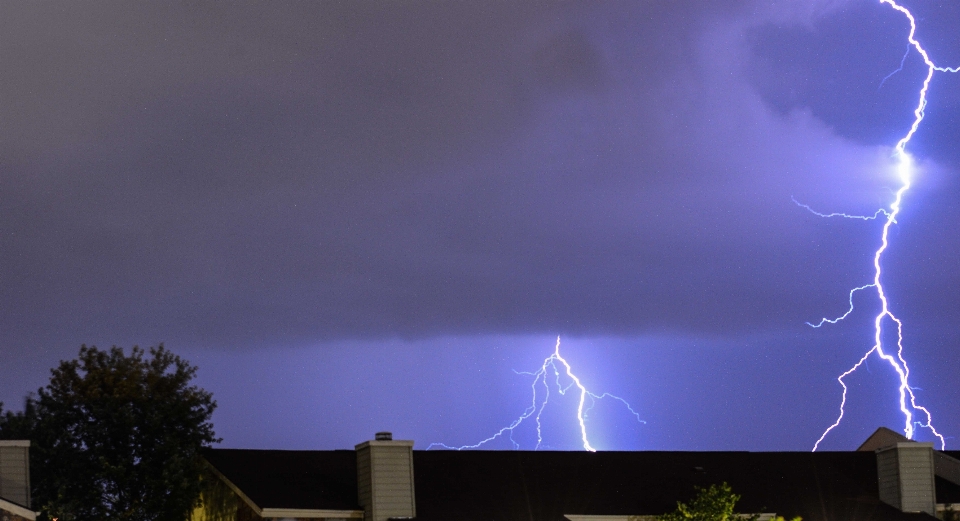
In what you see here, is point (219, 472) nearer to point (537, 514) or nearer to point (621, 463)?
point (537, 514)

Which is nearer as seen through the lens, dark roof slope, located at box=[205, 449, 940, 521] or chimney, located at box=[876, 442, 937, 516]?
dark roof slope, located at box=[205, 449, 940, 521]


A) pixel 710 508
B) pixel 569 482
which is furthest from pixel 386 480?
pixel 710 508

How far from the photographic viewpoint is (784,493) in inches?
1281

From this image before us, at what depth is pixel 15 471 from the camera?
27531 mm

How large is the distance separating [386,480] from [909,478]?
42.2 feet

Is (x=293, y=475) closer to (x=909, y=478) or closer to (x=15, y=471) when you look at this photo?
(x=15, y=471)

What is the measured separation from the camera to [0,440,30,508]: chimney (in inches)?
1075

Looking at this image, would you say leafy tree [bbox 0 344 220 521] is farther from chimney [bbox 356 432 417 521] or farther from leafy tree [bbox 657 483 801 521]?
leafy tree [bbox 657 483 801 521]

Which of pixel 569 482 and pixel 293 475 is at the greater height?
pixel 293 475

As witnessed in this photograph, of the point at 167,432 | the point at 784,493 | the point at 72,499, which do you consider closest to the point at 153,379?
the point at 167,432

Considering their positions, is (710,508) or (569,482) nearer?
(710,508)

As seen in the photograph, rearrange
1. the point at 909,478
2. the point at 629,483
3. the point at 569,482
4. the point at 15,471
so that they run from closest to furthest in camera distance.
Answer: the point at 15,471 < the point at 569,482 < the point at 629,483 < the point at 909,478

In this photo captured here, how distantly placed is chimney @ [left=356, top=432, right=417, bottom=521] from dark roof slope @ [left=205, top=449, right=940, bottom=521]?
0.47 m

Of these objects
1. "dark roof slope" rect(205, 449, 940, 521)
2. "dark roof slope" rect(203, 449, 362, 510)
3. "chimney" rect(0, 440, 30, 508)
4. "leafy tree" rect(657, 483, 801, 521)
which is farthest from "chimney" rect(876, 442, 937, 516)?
"chimney" rect(0, 440, 30, 508)
